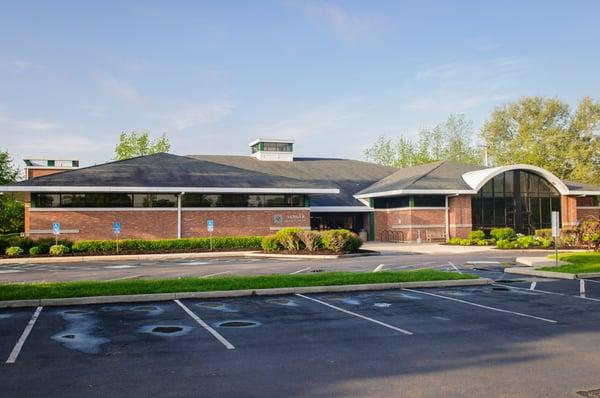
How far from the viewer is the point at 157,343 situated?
8383mm

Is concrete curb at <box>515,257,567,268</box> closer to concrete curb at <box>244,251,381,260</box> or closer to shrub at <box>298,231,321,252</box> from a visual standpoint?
concrete curb at <box>244,251,381,260</box>

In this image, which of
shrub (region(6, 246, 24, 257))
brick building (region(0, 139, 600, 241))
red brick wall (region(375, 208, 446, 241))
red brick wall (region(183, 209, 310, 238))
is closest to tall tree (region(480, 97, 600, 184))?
brick building (region(0, 139, 600, 241))

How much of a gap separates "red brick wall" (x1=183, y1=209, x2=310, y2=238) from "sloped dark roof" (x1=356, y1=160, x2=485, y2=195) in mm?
8289

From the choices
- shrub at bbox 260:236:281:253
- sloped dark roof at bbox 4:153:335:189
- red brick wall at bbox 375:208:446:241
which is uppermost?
sloped dark roof at bbox 4:153:335:189

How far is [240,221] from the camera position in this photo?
34.3m

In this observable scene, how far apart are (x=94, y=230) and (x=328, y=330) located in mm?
25240

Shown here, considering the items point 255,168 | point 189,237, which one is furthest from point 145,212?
point 255,168

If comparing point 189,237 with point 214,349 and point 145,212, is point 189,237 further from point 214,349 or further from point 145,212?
point 214,349

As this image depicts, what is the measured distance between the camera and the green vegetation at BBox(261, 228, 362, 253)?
2767cm

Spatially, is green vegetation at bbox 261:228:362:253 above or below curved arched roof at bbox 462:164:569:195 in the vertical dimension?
below

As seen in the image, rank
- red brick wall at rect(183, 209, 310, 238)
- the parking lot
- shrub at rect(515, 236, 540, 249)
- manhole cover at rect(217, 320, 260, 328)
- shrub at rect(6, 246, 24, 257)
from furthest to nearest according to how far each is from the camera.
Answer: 1. red brick wall at rect(183, 209, 310, 238)
2. shrub at rect(515, 236, 540, 249)
3. shrub at rect(6, 246, 24, 257)
4. manhole cover at rect(217, 320, 260, 328)
5. the parking lot

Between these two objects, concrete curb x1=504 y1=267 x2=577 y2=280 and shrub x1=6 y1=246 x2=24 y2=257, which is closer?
concrete curb x1=504 y1=267 x2=577 y2=280

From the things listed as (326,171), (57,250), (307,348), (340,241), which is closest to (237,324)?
(307,348)

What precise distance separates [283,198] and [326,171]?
46.7 feet
